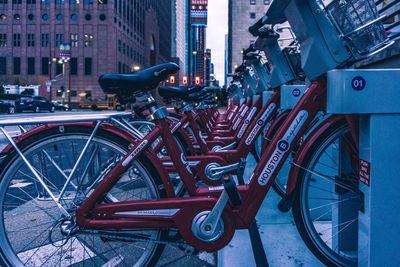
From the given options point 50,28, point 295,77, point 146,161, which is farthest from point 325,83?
point 50,28

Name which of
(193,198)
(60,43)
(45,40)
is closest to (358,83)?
(193,198)

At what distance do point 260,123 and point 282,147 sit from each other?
75.1 inches

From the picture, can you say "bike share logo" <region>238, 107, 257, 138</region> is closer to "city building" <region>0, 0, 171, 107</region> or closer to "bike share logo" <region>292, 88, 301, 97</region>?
"bike share logo" <region>292, 88, 301, 97</region>

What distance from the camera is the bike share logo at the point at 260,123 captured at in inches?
150

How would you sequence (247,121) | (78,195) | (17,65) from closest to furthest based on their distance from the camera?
1. (78,195)
2. (247,121)
3. (17,65)

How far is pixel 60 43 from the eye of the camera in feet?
176

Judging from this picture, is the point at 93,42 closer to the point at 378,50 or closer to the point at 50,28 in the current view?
the point at 50,28

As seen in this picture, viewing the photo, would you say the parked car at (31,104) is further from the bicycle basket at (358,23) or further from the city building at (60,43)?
the bicycle basket at (358,23)

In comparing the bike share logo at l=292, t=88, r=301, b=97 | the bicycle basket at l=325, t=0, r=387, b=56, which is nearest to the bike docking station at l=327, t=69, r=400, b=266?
the bicycle basket at l=325, t=0, r=387, b=56

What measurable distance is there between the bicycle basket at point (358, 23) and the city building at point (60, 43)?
52512 millimetres

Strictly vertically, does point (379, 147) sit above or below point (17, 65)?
below

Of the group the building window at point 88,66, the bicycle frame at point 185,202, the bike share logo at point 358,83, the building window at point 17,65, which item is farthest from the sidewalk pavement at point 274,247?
the building window at point 17,65

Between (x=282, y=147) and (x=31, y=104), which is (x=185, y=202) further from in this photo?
(x=31, y=104)

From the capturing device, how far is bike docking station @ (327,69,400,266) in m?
1.58
